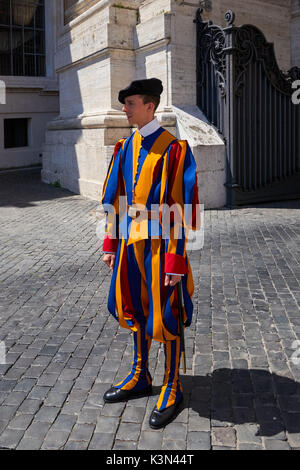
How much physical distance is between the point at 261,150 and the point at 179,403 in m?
8.62

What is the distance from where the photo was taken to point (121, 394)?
317 centimetres

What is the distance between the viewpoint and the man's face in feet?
9.71

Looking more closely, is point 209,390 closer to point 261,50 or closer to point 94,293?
point 94,293

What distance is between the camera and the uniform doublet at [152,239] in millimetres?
2873

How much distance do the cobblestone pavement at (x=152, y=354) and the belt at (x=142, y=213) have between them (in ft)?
3.70

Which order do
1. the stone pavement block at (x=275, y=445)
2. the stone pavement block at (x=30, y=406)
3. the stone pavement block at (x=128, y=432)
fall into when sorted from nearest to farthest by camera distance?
the stone pavement block at (x=275, y=445) < the stone pavement block at (x=128, y=432) < the stone pavement block at (x=30, y=406)

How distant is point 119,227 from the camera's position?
314cm

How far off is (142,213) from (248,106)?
8.19 meters

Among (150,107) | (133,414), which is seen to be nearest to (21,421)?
(133,414)

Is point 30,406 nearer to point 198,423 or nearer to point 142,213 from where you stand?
point 198,423

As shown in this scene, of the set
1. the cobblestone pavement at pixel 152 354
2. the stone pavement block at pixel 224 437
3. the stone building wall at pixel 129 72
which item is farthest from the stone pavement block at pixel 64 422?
the stone building wall at pixel 129 72

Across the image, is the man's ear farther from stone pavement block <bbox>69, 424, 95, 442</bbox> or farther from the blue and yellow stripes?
stone pavement block <bbox>69, 424, 95, 442</bbox>

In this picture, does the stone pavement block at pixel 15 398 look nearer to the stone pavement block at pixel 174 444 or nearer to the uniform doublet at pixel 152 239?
the uniform doublet at pixel 152 239
